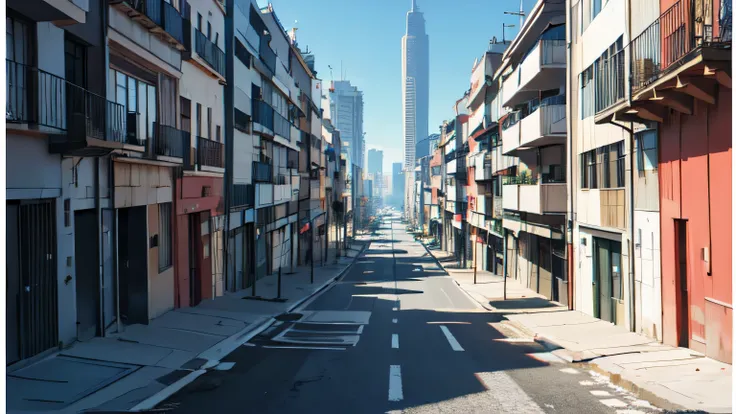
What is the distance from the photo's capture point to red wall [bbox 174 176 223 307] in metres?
19.8

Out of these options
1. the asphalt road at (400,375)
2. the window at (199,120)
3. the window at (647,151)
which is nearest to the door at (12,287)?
the asphalt road at (400,375)

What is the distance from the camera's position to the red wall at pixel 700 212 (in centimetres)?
1182

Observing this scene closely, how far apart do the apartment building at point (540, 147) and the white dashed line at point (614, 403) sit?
50.9ft

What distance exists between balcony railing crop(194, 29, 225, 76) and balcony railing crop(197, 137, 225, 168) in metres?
2.91

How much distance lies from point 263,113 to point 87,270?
67.6 ft

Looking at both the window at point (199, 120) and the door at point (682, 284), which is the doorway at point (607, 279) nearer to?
the door at point (682, 284)

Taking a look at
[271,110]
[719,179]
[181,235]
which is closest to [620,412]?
[719,179]

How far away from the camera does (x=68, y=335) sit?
12.3m

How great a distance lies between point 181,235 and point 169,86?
15.9ft

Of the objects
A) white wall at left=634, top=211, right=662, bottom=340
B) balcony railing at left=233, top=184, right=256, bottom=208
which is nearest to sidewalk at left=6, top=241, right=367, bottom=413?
balcony railing at left=233, top=184, right=256, bottom=208

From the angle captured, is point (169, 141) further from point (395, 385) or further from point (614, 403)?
point (614, 403)

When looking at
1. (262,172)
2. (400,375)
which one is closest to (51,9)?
(400,375)

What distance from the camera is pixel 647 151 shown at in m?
16.2

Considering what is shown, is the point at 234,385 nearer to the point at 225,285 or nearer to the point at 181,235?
the point at 181,235
